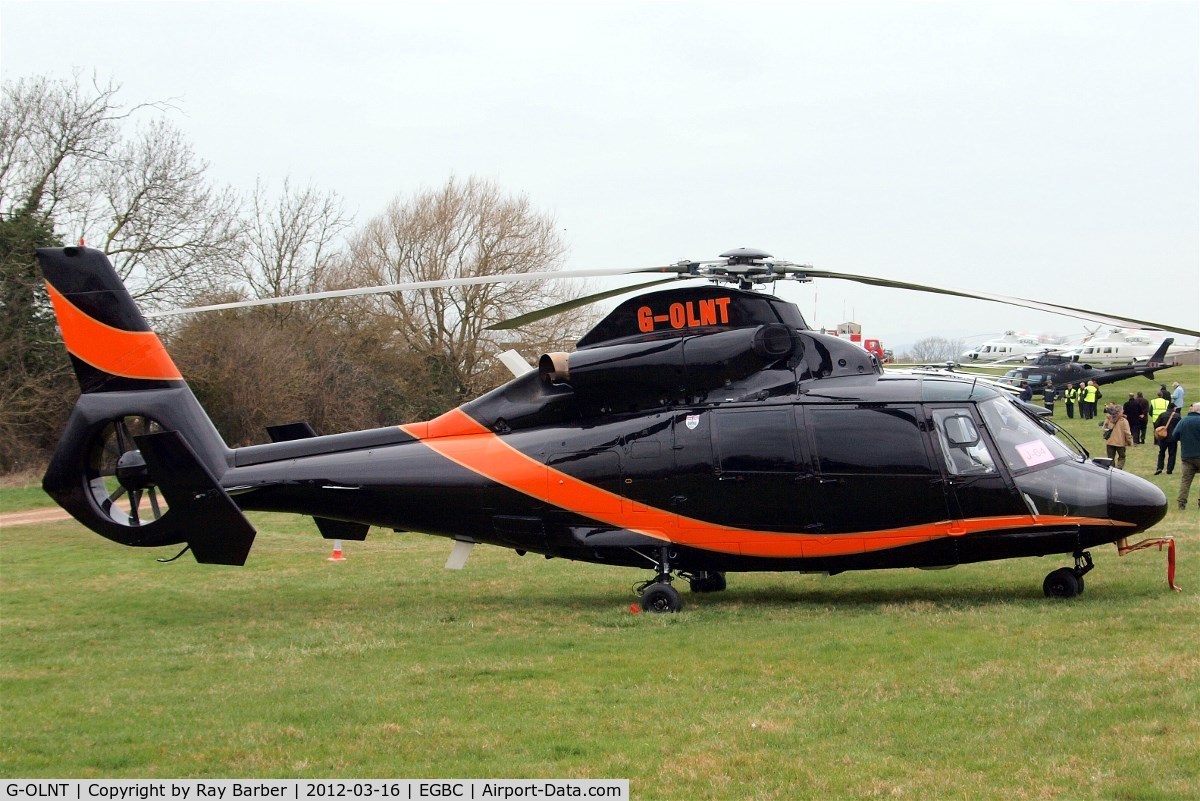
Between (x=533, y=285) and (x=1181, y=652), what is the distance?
36.0 meters

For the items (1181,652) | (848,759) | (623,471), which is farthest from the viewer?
(623,471)

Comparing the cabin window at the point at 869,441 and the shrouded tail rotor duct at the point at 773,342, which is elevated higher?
the shrouded tail rotor duct at the point at 773,342

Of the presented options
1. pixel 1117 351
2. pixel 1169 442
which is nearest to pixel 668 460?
pixel 1169 442

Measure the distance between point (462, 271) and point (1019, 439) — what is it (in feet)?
117

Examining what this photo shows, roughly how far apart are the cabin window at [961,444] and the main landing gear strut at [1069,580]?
1.39m

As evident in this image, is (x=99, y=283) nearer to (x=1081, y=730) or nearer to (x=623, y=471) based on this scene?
(x=623, y=471)

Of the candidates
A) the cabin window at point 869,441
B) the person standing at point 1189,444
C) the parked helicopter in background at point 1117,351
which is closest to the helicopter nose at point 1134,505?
the cabin window at point 869,441

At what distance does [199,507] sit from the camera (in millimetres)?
11953

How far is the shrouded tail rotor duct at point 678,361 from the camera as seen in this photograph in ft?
39.0

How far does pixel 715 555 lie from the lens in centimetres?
1200

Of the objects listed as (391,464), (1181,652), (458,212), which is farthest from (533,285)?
(1181,652)

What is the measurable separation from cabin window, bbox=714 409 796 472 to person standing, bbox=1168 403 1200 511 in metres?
10.4

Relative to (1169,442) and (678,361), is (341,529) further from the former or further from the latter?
(1169,442)

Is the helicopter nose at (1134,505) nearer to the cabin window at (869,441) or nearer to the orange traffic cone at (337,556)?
the cabin window at (869,441)
